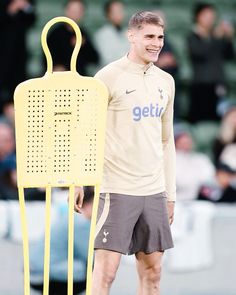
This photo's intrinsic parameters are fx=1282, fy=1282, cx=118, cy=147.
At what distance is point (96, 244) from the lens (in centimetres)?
705

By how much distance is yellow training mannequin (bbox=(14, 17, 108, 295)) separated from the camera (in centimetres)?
619

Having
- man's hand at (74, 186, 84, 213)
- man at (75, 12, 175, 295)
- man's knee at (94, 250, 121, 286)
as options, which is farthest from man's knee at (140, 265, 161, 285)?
man's hand at (74, 186, 84, 213)

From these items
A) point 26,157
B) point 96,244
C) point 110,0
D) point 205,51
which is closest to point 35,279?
point 96,244

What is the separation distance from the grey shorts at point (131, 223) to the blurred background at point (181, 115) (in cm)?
211

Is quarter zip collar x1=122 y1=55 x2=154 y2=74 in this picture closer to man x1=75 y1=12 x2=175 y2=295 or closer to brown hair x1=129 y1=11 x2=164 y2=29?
man x1=75 y1=12 x2=175 y2=295

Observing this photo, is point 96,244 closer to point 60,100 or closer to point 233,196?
point 60,100

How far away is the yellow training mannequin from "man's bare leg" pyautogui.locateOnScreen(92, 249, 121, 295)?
62cm

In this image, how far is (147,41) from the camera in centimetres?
683

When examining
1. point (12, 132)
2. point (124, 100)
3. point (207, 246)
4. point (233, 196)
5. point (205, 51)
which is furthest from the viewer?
point (205, 51)

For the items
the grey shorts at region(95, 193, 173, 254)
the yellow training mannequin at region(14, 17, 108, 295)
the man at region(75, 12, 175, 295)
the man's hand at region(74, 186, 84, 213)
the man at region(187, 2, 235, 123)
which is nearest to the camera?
the yellow training mannequin at region(14, 17, 108, 295)

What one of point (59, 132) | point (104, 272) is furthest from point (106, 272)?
point (59, 132)

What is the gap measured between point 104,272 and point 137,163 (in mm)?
618

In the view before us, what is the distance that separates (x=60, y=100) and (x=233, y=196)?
5.14m

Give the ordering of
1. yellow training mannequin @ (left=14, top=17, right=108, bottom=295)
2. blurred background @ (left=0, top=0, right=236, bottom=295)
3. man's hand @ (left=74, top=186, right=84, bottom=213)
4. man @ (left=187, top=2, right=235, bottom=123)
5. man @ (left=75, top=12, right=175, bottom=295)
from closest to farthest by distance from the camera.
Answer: yellow training mannequin @ (left=14, top=17, right=108, bottom=295)
man's hand @ (left=74, top=186, right=84, bottom=213)
man @ (left=75, top=12, right=175, bottom=295)
blurred background @ (left=0, top=0, right=236, bottom=295)
man @ (left=187, top=2, right=235, bottom=123)
